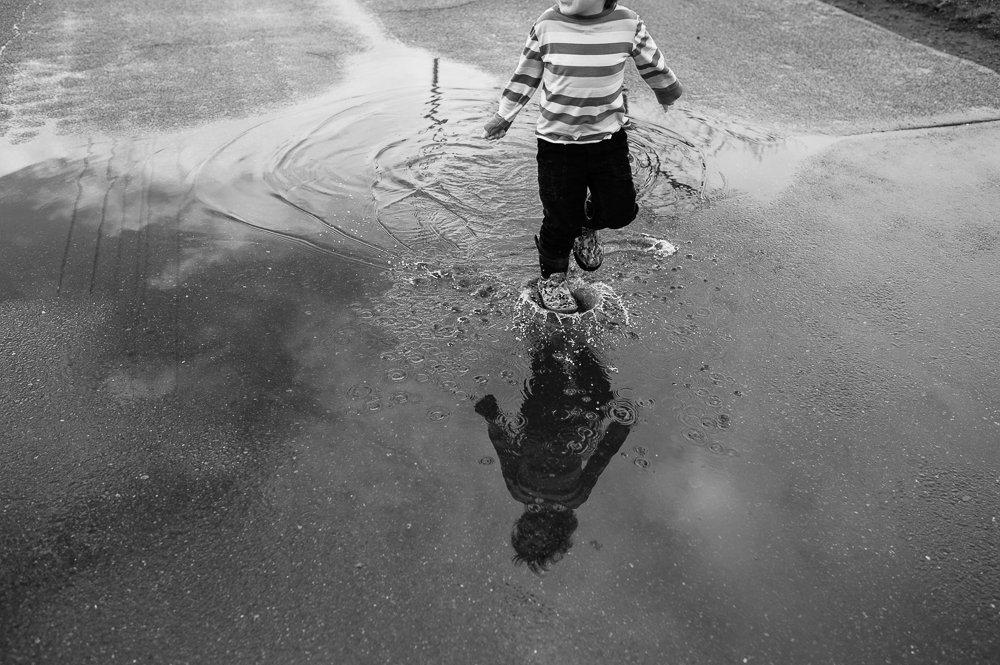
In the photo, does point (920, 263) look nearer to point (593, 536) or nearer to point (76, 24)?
point (593, 536)

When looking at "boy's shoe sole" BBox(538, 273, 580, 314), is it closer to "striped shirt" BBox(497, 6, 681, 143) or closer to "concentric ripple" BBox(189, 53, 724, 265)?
"concentric ripple" BBox(189, 53, 724, 265)

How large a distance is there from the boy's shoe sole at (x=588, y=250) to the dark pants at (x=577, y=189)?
0.14 m

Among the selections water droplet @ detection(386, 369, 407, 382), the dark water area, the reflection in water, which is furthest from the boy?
water droplet @ detection(386, 369, 407, 382)

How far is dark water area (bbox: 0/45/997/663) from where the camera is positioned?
2.48 meters

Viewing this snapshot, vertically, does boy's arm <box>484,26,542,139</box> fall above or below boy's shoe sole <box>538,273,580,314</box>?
above

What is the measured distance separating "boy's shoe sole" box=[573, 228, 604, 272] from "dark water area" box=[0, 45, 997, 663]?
0.15 meters

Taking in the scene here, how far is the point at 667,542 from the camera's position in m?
2.74

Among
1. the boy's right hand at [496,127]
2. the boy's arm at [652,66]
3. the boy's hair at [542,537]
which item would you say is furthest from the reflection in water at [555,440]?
the boy's arm at [652,66]

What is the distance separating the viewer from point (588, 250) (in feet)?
13.5

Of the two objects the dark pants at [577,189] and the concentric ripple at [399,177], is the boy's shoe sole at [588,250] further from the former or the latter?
the concentric ripple at [399,177]

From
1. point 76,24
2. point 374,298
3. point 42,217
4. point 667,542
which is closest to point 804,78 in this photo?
point 374,298

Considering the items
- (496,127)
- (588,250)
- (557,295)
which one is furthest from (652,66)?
(557,295)

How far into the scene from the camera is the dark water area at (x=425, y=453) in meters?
2.48

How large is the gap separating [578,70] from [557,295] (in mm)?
1131
